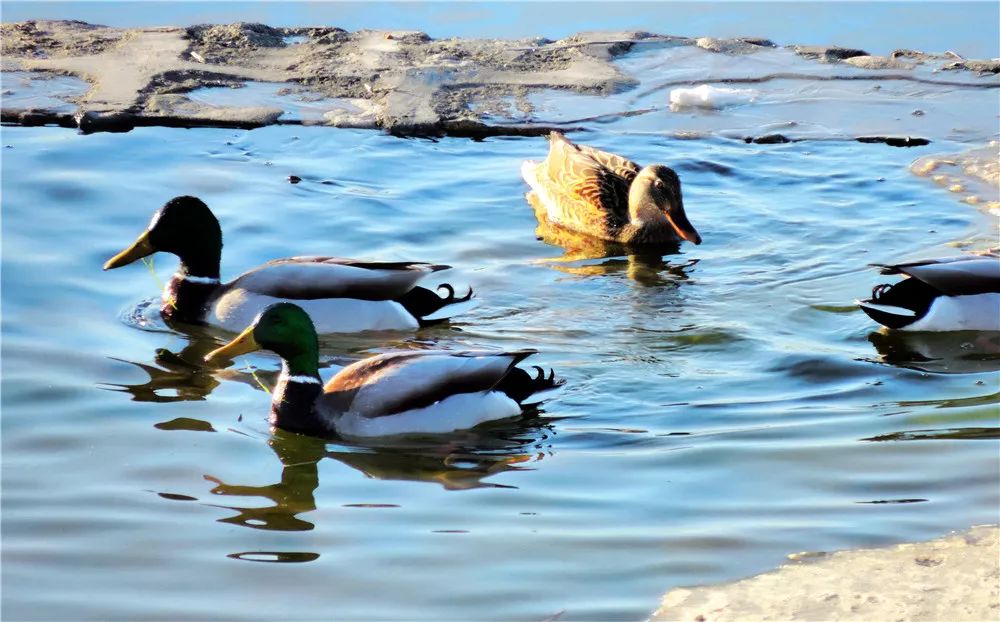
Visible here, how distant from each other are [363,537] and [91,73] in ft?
26.8

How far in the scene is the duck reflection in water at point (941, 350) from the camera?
23.4ft

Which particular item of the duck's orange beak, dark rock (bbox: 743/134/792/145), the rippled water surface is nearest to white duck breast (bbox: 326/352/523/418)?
the rippled water surface

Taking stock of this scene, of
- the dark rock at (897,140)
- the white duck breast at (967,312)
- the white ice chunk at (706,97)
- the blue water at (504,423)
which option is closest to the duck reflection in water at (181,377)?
the blue water at (504,423)

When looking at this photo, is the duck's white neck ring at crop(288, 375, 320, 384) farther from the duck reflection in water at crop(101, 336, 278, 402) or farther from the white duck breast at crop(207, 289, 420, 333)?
the white duck breast at crop(207, 289, 420, 333)

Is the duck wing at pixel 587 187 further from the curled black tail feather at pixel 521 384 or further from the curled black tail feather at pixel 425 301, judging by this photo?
the curled black tail feather at pixel 521 384

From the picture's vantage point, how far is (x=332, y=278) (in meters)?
7.75

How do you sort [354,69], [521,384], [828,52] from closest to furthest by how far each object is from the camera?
[521,384] < [354,69] < [828,52]

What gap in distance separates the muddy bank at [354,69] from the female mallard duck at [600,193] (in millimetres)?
1044

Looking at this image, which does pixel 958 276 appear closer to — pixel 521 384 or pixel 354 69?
pixel 521 384

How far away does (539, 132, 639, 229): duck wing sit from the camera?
10438 millimetres

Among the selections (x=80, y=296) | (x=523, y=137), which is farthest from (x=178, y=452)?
(x=523, y=137)

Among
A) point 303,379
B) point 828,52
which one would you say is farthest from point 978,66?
point 303,379

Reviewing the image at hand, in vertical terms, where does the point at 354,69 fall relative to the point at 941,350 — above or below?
above

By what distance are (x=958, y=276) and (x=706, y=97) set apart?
502 cm
